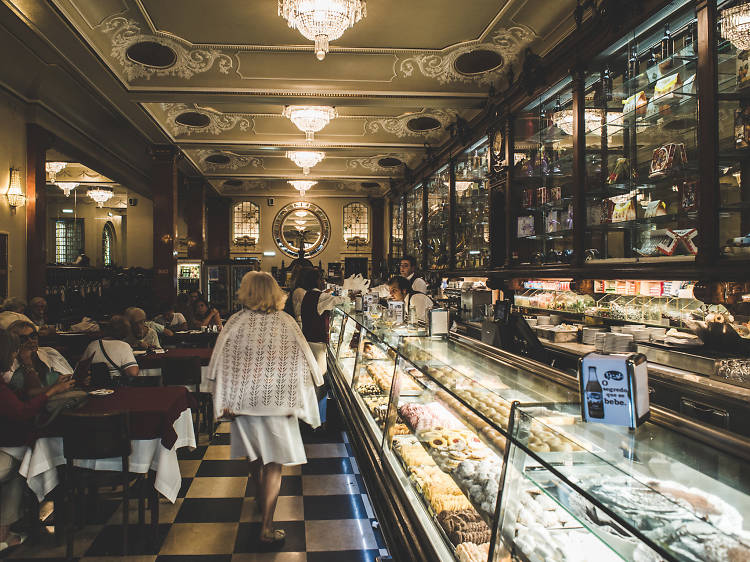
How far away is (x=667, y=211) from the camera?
179 inches

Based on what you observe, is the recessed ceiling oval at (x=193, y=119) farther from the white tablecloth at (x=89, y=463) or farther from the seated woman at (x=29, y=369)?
the white tablecloth at (x=89, y=463)

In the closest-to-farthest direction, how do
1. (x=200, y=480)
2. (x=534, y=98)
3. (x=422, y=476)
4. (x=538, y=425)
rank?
(x=538, y=425)
(x=422, y=476)
(x=200, y=480)
(x=534, y=98)

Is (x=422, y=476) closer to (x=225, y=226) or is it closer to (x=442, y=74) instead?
(x=442, y=74)

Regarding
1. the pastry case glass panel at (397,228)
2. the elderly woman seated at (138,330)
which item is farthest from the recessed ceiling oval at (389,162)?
the elderly woman seated at (138,330)

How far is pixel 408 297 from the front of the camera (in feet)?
19.8

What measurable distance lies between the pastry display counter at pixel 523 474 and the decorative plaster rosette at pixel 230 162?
9493mm

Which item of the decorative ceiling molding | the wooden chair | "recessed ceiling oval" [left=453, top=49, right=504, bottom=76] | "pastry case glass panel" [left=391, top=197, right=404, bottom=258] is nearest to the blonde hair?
the wooden chair

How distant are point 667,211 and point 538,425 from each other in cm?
365

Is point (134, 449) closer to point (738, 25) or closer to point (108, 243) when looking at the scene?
point (738, 25)

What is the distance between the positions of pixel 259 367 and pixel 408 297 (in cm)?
302

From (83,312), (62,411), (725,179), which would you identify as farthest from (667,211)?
(83,312)

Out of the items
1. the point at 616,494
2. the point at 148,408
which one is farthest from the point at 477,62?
the point at 616,494

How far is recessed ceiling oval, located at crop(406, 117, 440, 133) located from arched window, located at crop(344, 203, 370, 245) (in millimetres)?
7397

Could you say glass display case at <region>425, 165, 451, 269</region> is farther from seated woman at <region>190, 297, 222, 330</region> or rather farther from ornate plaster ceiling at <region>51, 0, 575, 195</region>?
seated woman at <region>190, 297, 222, 330</region>
